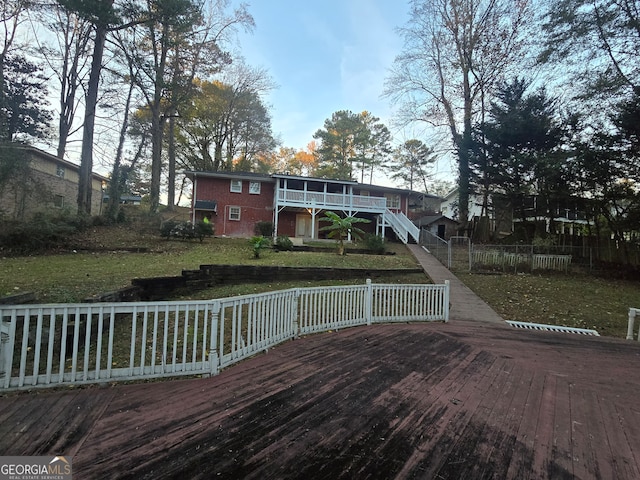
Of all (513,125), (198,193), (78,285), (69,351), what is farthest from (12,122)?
(513,125)

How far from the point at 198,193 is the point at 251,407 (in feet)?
62.2

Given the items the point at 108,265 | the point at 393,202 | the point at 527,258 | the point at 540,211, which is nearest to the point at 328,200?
the point at 393,202

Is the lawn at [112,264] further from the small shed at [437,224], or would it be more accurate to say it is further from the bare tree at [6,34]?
the small shed at [437,224]

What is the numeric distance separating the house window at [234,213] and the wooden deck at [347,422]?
1718cm

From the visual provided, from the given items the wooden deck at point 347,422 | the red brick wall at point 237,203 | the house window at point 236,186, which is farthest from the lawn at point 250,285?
the house window at point 236,186

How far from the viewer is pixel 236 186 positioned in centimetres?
1991

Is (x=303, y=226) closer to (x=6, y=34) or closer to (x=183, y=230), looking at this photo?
(x=183, y=230)

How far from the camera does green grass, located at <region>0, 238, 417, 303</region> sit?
5340mm

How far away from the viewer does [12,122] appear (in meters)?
12.4

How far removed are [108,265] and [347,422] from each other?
8.69 meters

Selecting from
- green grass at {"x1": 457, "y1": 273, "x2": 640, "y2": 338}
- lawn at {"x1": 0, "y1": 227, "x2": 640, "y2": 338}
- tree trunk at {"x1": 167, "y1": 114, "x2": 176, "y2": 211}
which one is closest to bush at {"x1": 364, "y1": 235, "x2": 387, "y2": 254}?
lawn at {"x1": 0, "y1": 227, "x2": 640, "y2": 338}

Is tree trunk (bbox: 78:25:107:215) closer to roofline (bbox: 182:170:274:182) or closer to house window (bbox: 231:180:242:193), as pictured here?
roofline (bbox: 182:170:274:182)

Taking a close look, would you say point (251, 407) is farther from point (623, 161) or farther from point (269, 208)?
point (269, 208)

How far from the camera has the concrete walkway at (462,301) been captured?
633cm
